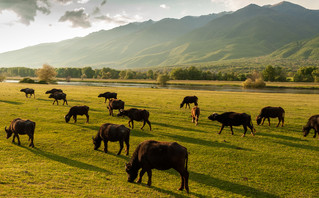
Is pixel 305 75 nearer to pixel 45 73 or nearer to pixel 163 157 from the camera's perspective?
pixel 45 73

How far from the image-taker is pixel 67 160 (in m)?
11.0

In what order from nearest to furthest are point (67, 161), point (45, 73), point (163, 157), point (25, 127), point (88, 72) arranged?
point (163, 157) → point (67, 161) → point (25, 127) → point (45, 73) → point (88, 72)

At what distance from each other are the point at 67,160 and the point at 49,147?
2.57 metres

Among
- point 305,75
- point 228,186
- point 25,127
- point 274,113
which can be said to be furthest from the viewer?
point 305,75

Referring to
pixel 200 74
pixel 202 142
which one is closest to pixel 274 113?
pixel 202 142

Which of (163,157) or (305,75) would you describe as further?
(305,75)

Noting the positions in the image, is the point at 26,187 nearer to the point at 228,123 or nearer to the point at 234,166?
the point at 234,166

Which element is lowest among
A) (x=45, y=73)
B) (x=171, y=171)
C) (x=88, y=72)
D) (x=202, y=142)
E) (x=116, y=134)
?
(x=171, y=171)

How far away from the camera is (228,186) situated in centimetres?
890

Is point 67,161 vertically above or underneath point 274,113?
underneath

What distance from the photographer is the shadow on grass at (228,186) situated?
8391mm

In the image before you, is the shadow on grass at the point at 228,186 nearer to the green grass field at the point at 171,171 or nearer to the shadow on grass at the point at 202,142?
the green grass field at the point at 171,171

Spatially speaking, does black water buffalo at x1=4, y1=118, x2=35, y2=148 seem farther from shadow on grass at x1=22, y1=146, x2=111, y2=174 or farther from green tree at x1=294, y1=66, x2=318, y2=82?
green tree at x1=294, y1=66, x2=318, y2=82

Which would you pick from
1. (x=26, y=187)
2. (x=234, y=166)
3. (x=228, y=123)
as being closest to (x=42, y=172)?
(x=26, y=187)
